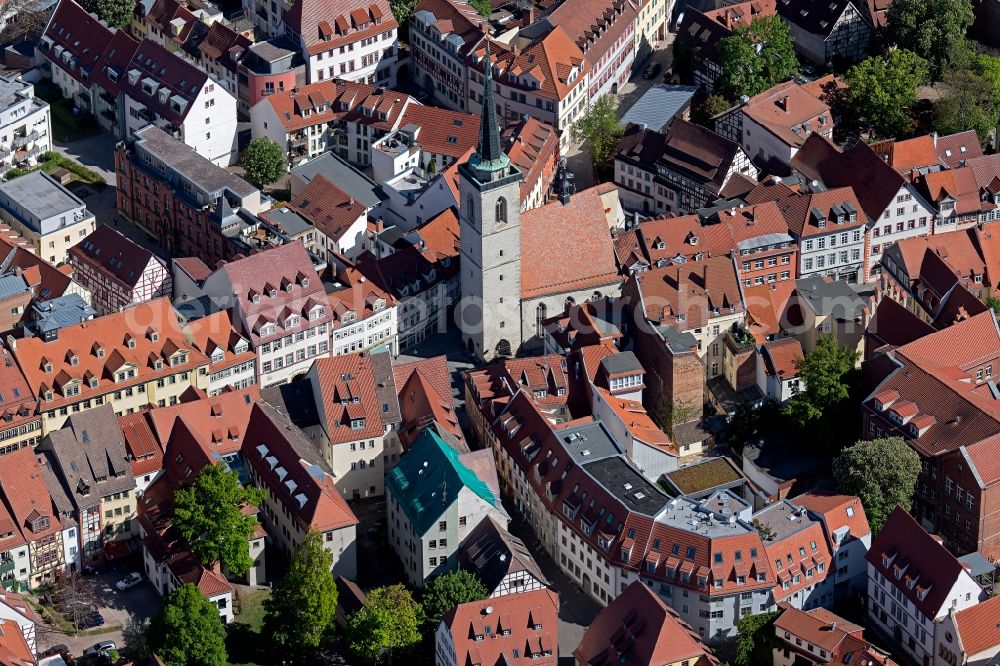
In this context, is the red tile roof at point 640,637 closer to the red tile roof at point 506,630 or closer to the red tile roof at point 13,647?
the red tile roof at point 506,630

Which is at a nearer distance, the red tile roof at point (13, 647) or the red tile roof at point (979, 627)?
the red tile roof at point (13, 647)

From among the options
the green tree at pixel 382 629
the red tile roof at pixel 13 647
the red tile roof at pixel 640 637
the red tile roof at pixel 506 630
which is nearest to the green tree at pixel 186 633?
the red tile roof at pixel 13 647

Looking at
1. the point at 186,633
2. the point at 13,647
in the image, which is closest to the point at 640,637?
the point at 186,633

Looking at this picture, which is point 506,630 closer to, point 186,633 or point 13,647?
point 186,633

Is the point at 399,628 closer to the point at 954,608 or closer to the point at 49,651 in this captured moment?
the point at 49,651

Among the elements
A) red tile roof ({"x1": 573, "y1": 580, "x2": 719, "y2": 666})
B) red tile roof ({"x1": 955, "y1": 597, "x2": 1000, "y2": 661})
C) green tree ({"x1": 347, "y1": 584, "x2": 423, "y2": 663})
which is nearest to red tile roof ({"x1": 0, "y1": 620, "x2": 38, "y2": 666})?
green tree ({"x1": 347, "y1": 584, "x2": 423, "y2": 663})

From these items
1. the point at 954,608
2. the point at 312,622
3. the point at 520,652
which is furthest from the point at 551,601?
the point at 954,608

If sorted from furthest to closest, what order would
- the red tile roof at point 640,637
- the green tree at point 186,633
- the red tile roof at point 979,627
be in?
the red tile roof at point 979,627
the green tree at point 186,633
the red tile roof at point 640,637
